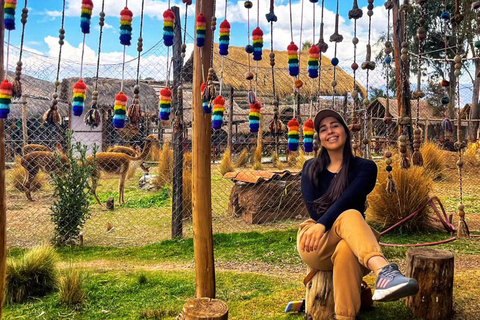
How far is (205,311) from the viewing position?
1972mm

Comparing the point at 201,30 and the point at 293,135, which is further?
the point at 293,135

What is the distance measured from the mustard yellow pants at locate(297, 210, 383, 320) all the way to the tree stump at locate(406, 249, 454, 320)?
0.54 m

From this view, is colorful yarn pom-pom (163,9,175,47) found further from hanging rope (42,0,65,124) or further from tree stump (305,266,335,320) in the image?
tree stump (305,266,335,320)

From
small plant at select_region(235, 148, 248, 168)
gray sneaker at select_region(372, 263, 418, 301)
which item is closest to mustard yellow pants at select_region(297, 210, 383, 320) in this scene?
gray sneaker at select_region(372, 263, 418, 301)

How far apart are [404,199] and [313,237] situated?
313 centimetres

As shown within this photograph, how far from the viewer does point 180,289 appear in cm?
339

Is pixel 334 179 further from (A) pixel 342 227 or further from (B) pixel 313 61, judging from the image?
(B) pixel 313 61

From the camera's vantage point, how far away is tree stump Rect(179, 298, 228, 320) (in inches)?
75.9

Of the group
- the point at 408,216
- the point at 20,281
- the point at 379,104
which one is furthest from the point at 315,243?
the point at 379,104

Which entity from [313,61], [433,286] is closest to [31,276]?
[313,61]

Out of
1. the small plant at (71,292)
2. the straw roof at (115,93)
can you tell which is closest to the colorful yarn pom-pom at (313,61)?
the small plant at (71,292)

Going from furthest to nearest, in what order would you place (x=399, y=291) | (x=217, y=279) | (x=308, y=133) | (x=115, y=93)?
(x=115, y=93) < (x=217, y=279) < (x=308, y=133) < (x=399, y=291)

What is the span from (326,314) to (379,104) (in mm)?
21636

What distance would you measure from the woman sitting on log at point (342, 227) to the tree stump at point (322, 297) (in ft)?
0.27
